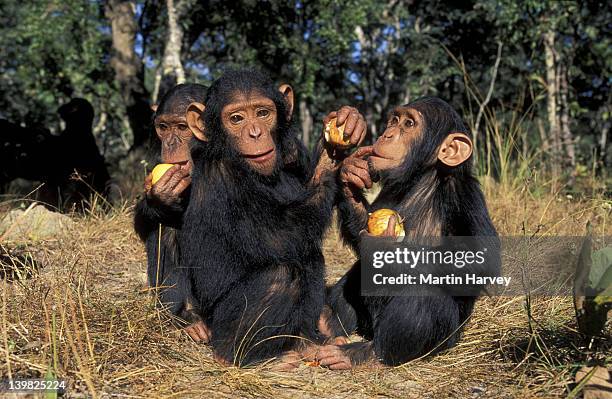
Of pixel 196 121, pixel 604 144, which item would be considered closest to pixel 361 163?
pixel 196 121

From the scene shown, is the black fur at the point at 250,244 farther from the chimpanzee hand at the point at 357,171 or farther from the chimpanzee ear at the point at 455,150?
the chimpanzee ear at the point at 455,150

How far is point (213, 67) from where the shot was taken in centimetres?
2297

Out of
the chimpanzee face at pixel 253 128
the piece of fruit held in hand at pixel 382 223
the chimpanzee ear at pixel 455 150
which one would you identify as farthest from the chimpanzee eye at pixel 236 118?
the chimpanzee ear at pixel 455 150

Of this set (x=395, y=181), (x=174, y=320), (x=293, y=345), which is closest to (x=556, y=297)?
(x=395, y=181)

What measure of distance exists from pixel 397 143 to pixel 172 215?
4.81ft

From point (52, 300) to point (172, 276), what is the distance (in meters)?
0.74

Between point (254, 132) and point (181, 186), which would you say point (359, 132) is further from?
point (181, 186)

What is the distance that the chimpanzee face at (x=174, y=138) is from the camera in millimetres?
4074

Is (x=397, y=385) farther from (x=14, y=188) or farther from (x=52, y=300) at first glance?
(x=14, y=188)

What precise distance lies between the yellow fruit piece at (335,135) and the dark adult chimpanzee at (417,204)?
0.11 metres

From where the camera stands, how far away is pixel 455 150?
3.47 meters

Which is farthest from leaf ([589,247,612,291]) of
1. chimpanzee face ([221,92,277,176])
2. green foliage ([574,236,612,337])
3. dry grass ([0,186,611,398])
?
chimpanzee face ([221,92,277,176])

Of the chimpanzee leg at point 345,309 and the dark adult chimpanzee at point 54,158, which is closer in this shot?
the chimpanzee leg at point 345,309

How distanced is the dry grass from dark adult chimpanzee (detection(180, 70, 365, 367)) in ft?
0.85
